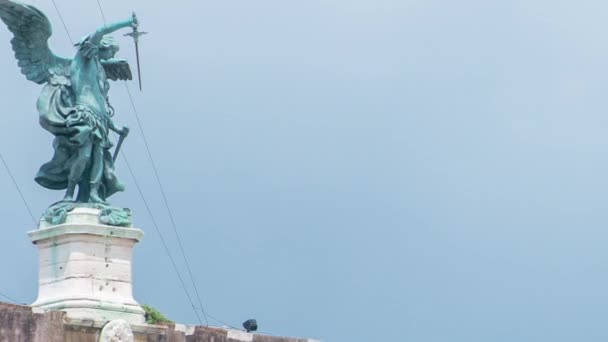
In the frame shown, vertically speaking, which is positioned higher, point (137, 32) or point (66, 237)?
point (137, 32)

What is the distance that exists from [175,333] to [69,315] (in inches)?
76.0

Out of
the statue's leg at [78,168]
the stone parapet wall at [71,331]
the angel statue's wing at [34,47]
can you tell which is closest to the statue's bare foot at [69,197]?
the statue's leg at [78,168]

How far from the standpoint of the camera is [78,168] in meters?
33.4

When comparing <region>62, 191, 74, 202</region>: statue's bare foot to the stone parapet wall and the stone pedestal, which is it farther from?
the stone parapet wall

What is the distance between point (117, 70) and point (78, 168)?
2222 millimetres

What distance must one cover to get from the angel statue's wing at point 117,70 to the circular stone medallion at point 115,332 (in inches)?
185

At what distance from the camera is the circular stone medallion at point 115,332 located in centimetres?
3200

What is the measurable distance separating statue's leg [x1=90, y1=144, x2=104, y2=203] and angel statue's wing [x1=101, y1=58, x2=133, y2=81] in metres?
1.66

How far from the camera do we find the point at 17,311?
3116 cm

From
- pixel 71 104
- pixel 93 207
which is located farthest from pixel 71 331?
pixel 71 104

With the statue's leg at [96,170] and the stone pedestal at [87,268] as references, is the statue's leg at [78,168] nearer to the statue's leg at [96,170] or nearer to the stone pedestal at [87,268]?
the statue's leg at [96,170]

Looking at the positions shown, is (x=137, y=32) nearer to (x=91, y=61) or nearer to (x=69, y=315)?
(x=91, y=61)

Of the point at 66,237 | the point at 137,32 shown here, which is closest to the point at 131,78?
the point at 137,32

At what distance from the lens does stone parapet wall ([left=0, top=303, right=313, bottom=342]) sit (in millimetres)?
31094
